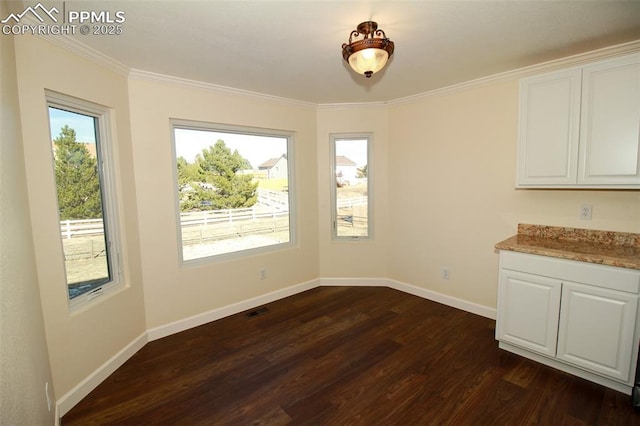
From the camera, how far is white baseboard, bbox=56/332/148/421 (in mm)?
2014

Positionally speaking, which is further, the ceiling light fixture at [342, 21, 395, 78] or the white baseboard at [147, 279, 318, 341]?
the white baseboard at [147, 279, 318, 341]

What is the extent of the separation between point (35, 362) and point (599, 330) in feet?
11.2

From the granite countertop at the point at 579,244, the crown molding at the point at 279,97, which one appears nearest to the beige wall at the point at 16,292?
the crown molding at the point at 279,97

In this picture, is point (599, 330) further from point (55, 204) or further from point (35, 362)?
point (55, 204)

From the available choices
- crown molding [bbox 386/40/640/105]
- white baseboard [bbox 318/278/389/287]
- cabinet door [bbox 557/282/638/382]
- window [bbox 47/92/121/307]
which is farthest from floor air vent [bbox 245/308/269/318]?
crown molding [bbox 386/40/640/105]

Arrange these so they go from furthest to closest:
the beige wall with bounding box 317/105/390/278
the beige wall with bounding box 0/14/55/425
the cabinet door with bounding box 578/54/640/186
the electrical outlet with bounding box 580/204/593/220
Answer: the beige wall with bounding box 317/105/390/278 < the electrical outlet with bounding box 580/204/593/220 < the cabinet door with bounding box 578/54/640/186 < the beige wall with bounding box 0/14/55/425

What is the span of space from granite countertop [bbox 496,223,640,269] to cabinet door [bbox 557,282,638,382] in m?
0.22

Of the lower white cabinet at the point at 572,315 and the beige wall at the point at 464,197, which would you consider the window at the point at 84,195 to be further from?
the lower white cabinet at the point at 572,315

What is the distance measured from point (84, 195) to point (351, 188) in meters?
2.95

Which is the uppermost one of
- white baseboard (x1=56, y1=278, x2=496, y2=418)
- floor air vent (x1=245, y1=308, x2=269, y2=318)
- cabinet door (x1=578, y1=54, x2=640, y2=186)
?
cabinet door (x1=578, y1=54, x2=640, y2=186)

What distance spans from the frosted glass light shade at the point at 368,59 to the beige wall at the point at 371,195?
2042mm

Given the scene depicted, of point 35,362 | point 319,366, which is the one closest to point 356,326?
point 319,366

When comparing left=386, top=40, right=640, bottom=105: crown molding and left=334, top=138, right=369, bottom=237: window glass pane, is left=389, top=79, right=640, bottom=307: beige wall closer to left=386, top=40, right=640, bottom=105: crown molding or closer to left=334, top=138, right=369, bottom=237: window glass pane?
left=386, top=40, right=640, bottom=105: crown molding

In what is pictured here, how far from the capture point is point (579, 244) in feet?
8.21
